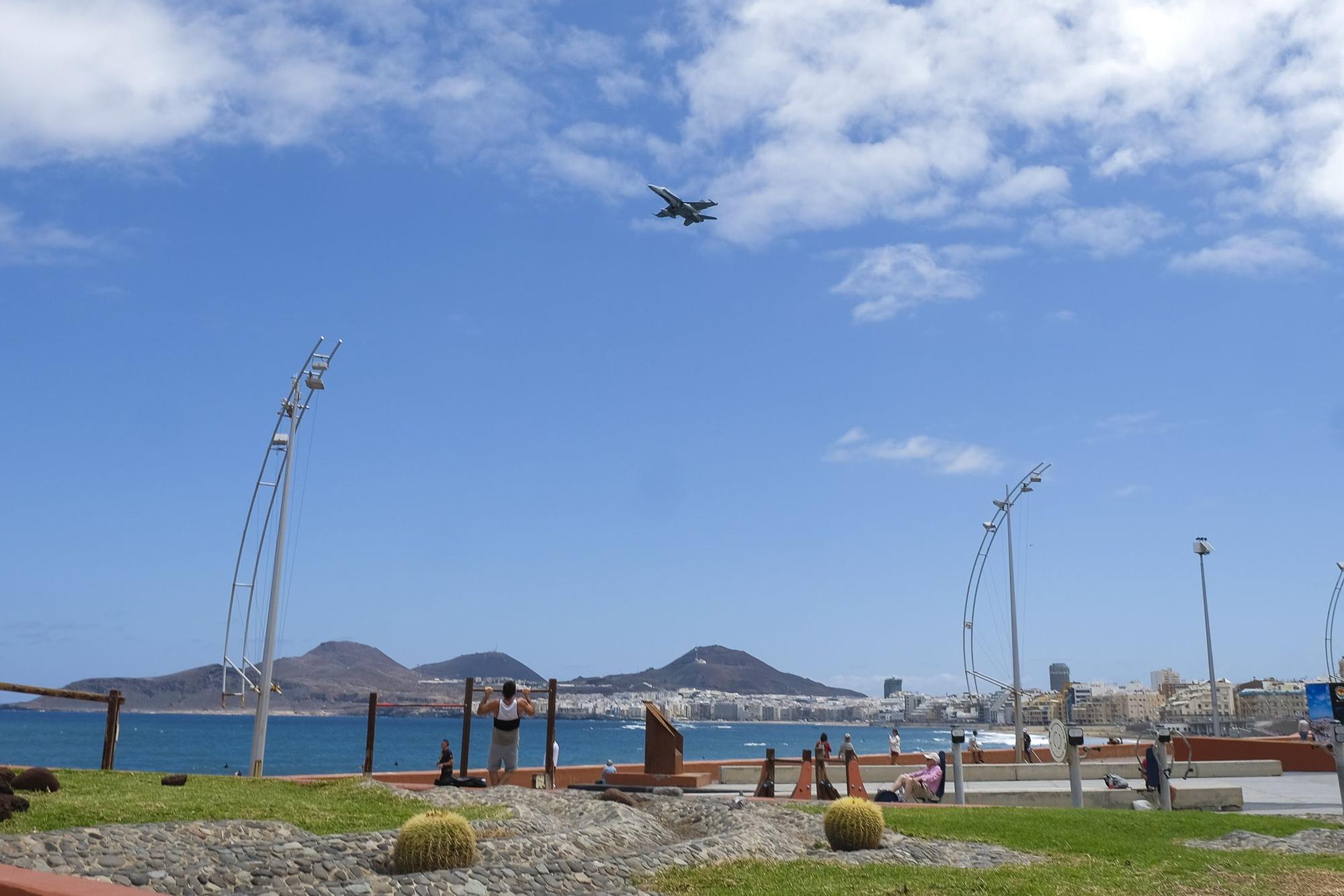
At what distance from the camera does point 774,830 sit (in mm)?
13047

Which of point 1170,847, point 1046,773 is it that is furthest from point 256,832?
point 1046,773

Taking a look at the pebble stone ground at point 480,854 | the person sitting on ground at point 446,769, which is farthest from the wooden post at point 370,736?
the pebble stone ground at point 480,854

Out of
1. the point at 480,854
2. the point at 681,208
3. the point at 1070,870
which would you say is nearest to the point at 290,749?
the point at 681,208

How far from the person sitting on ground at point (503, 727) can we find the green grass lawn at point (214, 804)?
8.55 feet

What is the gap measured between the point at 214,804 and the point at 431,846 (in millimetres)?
4423

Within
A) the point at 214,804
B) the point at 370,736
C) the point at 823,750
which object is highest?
the point at 370,736

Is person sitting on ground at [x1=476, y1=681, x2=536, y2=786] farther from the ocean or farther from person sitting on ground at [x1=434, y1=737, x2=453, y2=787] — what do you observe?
the ocean

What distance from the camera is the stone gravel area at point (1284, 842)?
1237 centimetres

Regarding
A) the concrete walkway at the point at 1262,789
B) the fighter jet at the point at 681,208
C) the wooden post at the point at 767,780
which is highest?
the fighter jet at the point at 681,208

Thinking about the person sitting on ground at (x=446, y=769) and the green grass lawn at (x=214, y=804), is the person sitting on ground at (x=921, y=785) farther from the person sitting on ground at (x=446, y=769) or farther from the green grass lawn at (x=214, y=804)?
the green grass lawn at (x=214, y=804)

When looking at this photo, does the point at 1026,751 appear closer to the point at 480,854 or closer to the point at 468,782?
the point at 468,782

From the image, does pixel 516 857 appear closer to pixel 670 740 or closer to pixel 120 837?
pixel 120 837

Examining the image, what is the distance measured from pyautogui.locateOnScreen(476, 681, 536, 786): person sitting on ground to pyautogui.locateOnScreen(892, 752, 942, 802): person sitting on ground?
21.2 ft

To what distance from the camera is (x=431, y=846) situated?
32.1 feet
